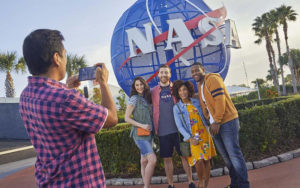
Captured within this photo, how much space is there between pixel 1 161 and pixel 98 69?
460 inches

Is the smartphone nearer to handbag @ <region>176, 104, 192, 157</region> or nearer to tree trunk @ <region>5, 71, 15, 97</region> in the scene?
handbag @ <region>176, 104, 192, 157</region>

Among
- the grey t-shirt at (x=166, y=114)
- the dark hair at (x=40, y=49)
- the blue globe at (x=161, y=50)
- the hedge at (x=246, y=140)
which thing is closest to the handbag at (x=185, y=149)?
the grey t-shirt at (x=166, y=114)

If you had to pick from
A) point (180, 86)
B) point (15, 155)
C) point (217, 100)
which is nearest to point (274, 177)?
point (217, 100)

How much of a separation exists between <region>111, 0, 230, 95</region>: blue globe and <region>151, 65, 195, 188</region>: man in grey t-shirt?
1.83 metres

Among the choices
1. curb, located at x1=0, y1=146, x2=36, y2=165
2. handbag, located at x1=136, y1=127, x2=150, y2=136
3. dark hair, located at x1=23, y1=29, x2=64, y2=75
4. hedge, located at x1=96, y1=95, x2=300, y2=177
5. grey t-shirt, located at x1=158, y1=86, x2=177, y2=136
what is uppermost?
dark hair, located at x1=23, y1=29, x2=64, y2=75

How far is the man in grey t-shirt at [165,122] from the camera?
3.91 m

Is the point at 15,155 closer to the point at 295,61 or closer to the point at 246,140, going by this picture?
the point at 246,140

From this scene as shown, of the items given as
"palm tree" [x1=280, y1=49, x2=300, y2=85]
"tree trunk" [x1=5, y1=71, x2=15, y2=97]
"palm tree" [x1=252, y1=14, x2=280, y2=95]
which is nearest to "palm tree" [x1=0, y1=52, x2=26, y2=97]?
"tree trunk" [x1=5, y1=71, x2=15, y2=97]

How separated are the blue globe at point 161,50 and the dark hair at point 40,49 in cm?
454

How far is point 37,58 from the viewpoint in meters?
1.42

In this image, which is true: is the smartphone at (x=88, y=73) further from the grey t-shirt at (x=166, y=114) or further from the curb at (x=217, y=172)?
the curb at (x=217, y=172)

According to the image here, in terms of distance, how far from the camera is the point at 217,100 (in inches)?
129

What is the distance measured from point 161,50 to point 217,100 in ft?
9.73

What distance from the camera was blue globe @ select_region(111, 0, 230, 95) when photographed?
19.3 ft
